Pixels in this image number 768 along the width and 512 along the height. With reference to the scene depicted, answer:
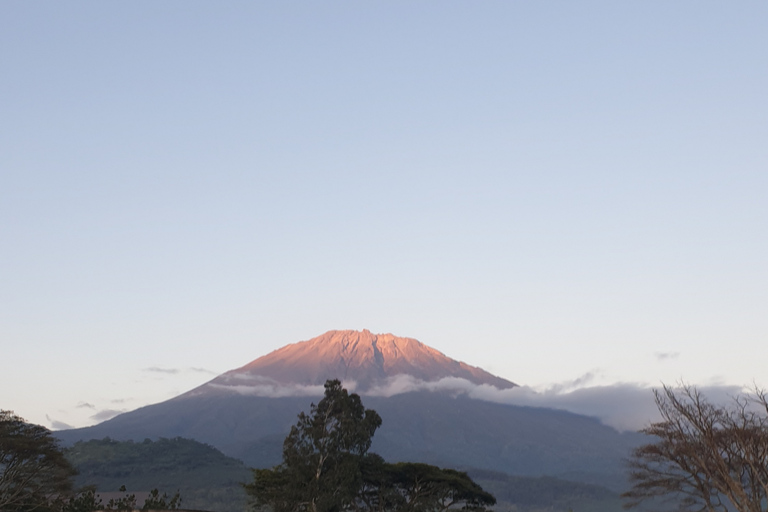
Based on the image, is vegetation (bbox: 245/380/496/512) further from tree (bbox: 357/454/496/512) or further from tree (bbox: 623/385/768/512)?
tree (bbox: 623/385/768/512)

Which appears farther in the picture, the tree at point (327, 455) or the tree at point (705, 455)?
the tree at point (327, 455)

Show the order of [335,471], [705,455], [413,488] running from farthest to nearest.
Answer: [413,488] < [335,471] < [705,455]

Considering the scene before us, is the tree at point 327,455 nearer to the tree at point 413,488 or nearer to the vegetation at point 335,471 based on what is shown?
the vegetation at point 335,471

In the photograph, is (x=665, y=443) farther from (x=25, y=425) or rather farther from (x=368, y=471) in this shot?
(x=25, y=425)

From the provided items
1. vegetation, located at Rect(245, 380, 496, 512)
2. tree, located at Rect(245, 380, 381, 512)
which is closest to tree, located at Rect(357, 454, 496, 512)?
vegetation, located at Rect(245, 380, 496, 512)

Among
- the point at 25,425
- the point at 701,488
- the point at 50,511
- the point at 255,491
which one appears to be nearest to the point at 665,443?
the point at 701,488

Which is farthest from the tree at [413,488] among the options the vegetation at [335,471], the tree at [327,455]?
the tree at [327,455]

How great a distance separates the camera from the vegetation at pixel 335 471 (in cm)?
4772

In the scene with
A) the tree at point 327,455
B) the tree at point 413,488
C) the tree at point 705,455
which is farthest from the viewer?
the tree at point 413,488

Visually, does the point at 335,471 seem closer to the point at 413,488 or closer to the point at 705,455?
the point at 413,488

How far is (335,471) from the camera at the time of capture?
158 feet

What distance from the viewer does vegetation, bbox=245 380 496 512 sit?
47719mm

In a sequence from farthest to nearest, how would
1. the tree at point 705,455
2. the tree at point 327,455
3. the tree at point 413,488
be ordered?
the tree at point 413,488 → the tree at point 327,455 → the tree at point 705,455

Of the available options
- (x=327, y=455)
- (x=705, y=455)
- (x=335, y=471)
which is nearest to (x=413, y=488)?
(x=335, y=471)
